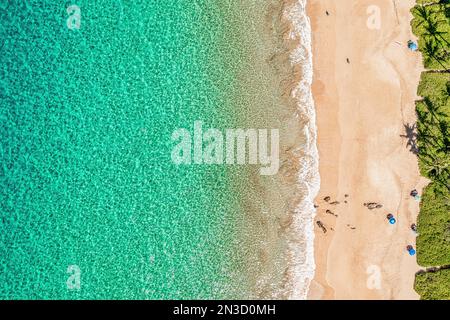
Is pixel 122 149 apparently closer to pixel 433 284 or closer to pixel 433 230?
pixel 433 230

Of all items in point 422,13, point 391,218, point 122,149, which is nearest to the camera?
point 122,149

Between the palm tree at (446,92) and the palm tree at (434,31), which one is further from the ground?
the palm tree at (434,31)

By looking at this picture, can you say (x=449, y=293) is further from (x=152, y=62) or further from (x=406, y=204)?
(x=152, y=62)

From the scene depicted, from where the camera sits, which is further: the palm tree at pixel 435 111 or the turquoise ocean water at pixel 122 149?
the palm tree at pixel 435 111

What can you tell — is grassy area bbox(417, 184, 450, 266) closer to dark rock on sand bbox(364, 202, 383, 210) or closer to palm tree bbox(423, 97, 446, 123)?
dark rock on sand bbox(364, 202, 383, 210)

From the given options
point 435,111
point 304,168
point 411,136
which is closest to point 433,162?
point 411,136

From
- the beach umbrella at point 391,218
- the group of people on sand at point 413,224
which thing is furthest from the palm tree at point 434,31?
the beach umbrella at point 391,218

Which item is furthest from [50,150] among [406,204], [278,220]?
[406,204]

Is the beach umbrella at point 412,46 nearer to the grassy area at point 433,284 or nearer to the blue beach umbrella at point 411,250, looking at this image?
the blue beach umbrella at point 411,250
